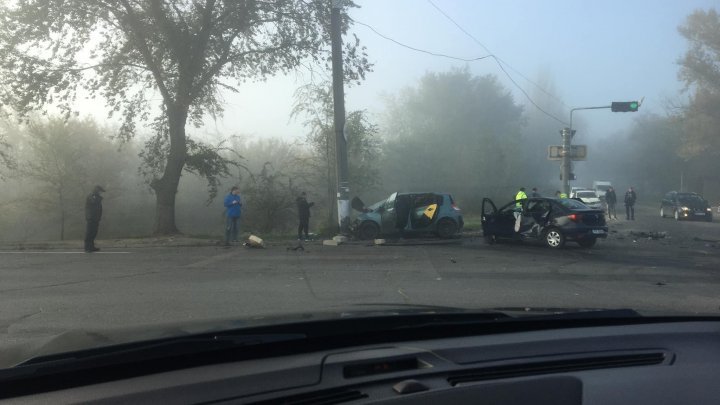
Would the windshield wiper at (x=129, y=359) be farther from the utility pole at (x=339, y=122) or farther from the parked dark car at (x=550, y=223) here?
the utility pole at (x=339, y=122)

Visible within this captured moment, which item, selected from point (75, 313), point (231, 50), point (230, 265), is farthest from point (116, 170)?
point (75, 313)

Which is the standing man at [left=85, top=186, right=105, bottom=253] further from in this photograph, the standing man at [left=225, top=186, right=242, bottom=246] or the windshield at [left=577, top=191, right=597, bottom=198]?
the windshield at [left=577, top=191, right=597, bottom=198]

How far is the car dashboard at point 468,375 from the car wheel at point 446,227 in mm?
16484

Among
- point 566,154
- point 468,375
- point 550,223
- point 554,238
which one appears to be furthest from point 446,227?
point 468,375

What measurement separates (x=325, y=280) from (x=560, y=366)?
844 cm

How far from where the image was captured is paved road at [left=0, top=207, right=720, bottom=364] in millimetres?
8367

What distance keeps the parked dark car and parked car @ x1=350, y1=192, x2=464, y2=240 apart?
185cm

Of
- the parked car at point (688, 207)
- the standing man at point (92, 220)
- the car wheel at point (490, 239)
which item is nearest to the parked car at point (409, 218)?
the car wheel at point (490, 239)

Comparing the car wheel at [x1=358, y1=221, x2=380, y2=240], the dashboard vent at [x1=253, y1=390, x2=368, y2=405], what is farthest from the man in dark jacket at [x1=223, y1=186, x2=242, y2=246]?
the dashboard vent at [x1=253, y1=390, x2=368, y2=405]

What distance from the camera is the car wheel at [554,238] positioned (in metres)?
16.5

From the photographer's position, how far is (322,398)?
2424 mm

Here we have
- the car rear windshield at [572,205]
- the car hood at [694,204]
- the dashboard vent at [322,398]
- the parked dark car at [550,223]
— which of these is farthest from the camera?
the car hood at [694,204]

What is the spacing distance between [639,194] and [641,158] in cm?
369

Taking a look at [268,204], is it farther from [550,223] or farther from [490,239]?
[550,223]
